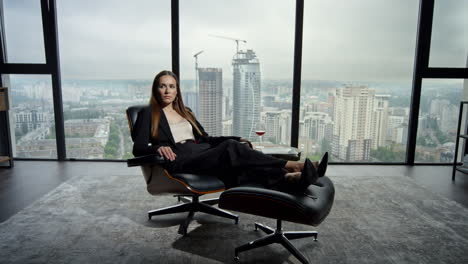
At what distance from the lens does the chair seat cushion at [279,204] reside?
1846mm

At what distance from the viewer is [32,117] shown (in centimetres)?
440

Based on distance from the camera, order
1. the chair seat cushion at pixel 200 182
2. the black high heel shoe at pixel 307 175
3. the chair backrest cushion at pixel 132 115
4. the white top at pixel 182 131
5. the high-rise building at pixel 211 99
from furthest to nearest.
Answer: the high-rise building at pixel 211 99, the white top at pixel 182 131, the chair backrest cushion at pixel 132 115, the chair seat cushion at pixel 200 182, the black high heel shoe at pixel 307 175

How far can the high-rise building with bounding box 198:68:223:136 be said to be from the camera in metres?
4.27

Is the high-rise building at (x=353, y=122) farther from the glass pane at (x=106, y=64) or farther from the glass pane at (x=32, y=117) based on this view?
the glass pane at (x=32, y=117)

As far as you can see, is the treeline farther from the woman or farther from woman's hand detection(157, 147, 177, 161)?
woman's hand detection(157, 147, 177, 161)

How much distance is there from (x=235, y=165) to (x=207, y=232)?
52 cm

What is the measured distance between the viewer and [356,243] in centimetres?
235

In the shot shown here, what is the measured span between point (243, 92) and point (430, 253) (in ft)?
8.72

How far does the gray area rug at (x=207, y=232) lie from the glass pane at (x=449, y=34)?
5.98ft

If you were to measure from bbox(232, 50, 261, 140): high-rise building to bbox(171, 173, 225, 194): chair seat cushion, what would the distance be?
1975mm

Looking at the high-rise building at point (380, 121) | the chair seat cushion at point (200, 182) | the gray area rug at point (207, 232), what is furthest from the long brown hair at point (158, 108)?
the high-rise building at point (380, 121)

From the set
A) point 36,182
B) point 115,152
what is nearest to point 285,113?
point 115,152

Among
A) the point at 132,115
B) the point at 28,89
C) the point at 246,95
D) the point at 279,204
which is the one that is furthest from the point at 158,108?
the point at 28,89

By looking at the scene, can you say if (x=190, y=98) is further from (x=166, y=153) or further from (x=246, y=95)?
(x=166, y=153)
